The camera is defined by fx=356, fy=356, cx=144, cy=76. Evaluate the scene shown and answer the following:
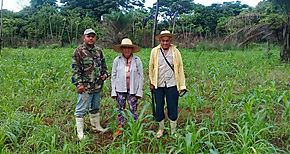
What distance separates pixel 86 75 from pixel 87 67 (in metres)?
0.09

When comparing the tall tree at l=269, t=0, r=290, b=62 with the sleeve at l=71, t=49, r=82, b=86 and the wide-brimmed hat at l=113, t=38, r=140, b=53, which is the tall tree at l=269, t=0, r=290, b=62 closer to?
the wide-brimmed hat at l=113, t=38, r=140, b=53

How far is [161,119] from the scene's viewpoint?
4.14 m

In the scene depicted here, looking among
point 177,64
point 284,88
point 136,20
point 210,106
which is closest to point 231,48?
point 136,20

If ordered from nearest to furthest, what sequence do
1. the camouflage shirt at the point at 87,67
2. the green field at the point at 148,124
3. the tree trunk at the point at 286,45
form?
the green field at the point at 148,124
the camouflage shirt at the point at 87,67
the tree trunk at the point at 286,45

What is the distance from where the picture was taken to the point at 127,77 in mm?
4141

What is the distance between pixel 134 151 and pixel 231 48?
618 inches

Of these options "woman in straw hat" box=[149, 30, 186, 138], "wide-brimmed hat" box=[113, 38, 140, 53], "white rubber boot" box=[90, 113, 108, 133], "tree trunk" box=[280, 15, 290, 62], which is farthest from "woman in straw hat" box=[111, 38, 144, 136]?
"tree trunk" box=[280, 15, 290, 62]

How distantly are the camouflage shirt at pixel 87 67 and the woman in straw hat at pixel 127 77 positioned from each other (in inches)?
8.2

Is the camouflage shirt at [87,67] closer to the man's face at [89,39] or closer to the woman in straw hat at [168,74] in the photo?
the man's face at [89,39]

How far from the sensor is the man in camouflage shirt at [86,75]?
4.07 metres

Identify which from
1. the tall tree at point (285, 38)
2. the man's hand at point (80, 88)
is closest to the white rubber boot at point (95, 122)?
the man's hand at point (80, 88)

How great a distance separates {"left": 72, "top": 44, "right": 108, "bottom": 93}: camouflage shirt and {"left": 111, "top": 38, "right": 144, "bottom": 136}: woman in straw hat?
A: 208mm

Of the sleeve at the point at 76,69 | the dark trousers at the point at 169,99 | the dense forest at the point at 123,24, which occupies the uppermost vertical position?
the dense forest at the point at 123,24

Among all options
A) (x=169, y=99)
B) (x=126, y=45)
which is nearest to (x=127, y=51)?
(x=126, y=45)
